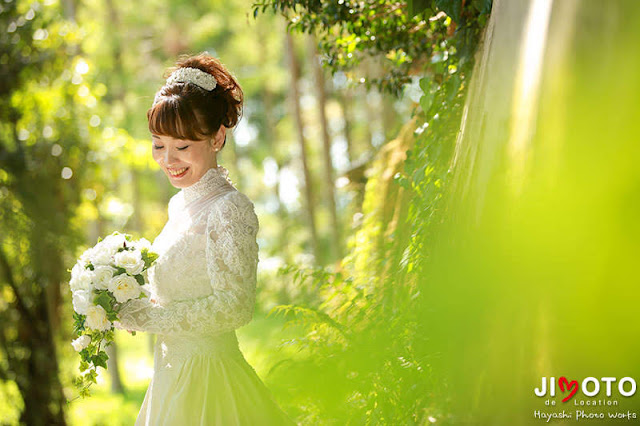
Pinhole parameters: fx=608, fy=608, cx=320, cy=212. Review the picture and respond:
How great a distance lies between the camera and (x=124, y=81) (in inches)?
588

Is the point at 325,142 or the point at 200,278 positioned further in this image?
the point at 325,142

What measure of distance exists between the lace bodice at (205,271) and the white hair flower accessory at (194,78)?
33 centimetres

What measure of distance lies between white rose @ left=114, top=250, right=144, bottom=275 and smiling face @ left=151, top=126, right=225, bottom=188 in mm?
348

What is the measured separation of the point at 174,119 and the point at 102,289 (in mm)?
668

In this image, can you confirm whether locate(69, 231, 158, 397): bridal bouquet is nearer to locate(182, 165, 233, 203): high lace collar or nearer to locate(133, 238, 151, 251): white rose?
locate(133, 238, 151, 251): white rose

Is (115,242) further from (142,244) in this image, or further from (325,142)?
(325,142)

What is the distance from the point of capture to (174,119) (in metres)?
2.25

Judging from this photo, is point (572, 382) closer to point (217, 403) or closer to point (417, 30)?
point (217, 403)

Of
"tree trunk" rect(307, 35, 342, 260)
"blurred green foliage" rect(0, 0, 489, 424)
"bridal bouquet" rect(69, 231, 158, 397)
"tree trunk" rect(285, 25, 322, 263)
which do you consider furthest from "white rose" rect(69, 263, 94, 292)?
"tree trunk" rect(285, 25, 322, 263)

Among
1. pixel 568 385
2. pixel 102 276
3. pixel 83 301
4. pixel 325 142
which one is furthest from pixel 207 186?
pixel 325 142

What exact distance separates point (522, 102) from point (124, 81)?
48.5 ft

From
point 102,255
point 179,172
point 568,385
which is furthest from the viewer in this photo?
point 179,172

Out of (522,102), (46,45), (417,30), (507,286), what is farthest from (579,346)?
(46,45)

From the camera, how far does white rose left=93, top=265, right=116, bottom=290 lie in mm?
2166
